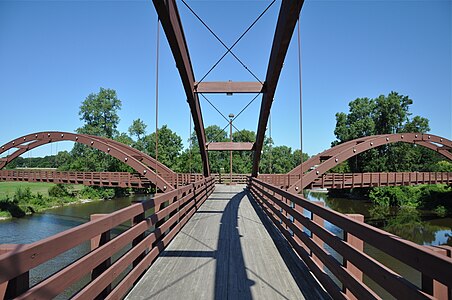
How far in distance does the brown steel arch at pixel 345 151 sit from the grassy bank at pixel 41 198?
24.6 m

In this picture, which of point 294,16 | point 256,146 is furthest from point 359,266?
point 256,146

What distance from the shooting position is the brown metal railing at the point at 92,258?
1.57m

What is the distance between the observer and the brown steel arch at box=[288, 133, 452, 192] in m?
16.0

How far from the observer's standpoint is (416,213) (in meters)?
27.6

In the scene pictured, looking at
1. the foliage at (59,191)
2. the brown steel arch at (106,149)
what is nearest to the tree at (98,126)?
the foliage at (59,191)

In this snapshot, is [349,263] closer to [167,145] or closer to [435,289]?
[435,289]

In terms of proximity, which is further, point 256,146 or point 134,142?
point 134,142

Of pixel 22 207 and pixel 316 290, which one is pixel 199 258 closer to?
pixel 316 290

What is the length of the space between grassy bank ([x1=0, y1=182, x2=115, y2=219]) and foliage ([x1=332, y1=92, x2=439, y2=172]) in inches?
1388

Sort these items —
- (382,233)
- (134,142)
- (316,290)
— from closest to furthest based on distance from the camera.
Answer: (382,233)
(316,290)
(134,142)

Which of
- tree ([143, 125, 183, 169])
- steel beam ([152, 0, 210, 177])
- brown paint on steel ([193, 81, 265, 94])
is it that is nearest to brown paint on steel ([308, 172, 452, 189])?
brown paint on steel ([193, 81, 265, 94])

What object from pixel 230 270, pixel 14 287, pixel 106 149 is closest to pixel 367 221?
pixel 106 149

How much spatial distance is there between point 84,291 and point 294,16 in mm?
5754

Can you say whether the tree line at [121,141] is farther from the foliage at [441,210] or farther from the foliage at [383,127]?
the foliage at [441,210]
